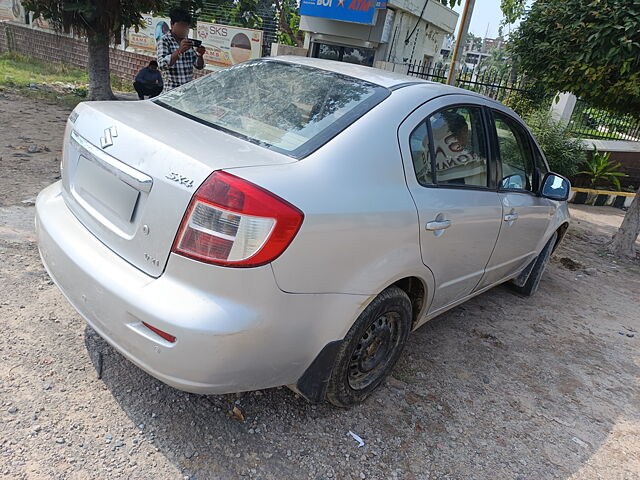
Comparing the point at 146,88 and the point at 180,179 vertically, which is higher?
the point at 180,179

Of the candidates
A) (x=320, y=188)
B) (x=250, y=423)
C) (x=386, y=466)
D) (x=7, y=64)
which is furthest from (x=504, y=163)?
(x=7, y=64)

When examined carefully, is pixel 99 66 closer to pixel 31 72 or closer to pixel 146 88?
pixel 146 88

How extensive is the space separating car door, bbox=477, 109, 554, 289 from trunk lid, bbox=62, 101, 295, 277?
1790 mm

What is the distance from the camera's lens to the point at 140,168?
6.43ft

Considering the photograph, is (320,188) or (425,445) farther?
(425,445)

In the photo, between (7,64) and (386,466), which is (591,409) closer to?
(386,466)

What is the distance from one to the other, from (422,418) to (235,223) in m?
1.58

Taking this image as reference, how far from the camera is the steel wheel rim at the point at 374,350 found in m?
2.46


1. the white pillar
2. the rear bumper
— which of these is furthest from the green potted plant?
the rear bumper

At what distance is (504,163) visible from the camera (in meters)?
3.28

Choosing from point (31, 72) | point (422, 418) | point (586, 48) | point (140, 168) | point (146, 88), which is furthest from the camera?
point (31, 72)

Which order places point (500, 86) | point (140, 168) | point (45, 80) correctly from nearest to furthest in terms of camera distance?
point (140, 168) → point (500, 86) → point (45, 80)

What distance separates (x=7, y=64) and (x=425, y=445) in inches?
724

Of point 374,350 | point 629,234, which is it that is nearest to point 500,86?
point 629,234
